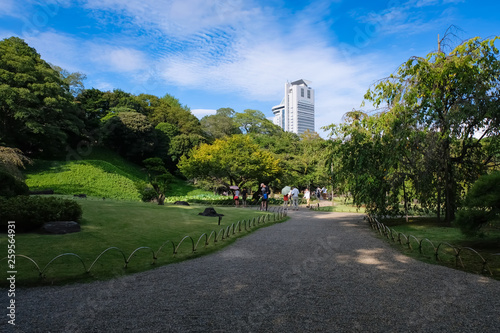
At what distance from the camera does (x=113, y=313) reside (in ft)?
12.9

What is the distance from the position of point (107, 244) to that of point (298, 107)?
6394 inches

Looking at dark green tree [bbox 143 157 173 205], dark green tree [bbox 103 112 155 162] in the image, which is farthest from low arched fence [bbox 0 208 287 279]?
dark green tree [bbox 103 112 155 162]

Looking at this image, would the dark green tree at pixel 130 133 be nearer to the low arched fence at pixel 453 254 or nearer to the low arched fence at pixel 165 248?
the low arched fence at pixel 165 248

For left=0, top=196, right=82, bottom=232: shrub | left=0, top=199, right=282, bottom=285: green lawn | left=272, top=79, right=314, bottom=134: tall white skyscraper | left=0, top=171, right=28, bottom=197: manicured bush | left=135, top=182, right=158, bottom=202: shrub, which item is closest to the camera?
left=0, top=199, right=282, bottom=285: green lawn

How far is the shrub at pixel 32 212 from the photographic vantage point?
7687 millimetres

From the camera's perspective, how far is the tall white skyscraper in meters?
164

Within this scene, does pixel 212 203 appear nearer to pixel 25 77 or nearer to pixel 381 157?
pixel 381 157

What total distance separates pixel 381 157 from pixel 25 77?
29.4 meters

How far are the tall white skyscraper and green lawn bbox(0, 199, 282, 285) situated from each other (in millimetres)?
153913

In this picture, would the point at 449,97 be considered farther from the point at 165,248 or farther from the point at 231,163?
the point at 231,163

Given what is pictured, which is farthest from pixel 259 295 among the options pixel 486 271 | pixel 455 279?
pixel 486 271

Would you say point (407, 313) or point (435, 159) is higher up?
point (435, 159)

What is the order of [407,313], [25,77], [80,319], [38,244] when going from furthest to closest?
[25,77], [38,244], [407,313], [80,319]

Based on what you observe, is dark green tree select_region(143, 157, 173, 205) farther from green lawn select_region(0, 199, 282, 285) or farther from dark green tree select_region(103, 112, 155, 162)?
dark green tree select_region(103, 112, 155, 162)
